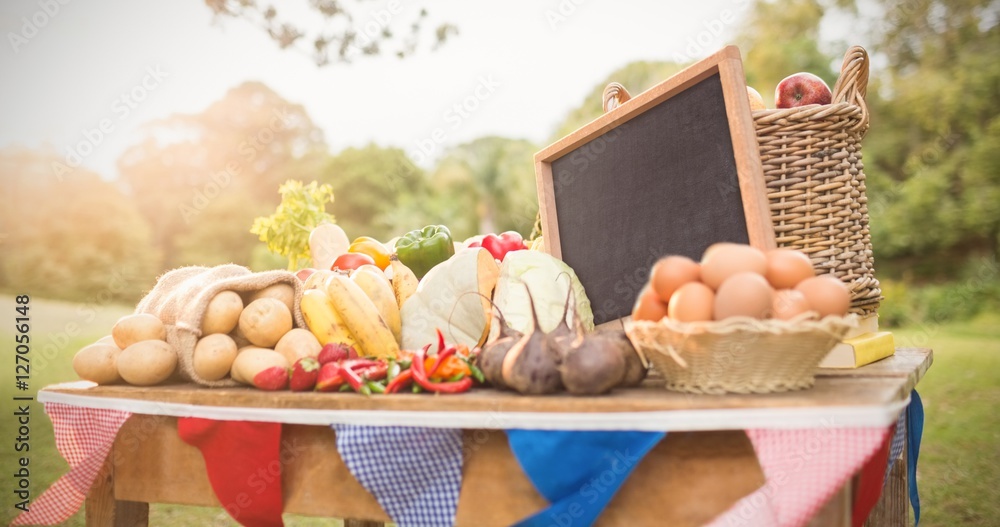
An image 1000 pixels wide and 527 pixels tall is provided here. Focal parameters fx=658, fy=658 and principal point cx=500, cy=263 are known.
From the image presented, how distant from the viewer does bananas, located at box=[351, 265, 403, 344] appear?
2150mm

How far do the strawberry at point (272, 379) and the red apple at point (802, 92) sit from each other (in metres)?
1.76

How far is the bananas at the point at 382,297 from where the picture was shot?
84.7 inches

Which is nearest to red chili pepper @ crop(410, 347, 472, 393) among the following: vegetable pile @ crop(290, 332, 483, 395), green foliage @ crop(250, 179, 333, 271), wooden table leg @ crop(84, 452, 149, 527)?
vegetable pile @ crop(290, 332, 483, 395)

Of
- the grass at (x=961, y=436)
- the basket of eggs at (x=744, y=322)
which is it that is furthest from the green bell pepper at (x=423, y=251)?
the grass at (x=961, y=436)

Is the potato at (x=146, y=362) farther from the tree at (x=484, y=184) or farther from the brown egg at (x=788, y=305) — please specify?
the tree at (x=484, y=184)

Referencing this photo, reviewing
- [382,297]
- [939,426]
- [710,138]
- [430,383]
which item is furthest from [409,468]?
[939,426]

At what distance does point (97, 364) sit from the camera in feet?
6.52

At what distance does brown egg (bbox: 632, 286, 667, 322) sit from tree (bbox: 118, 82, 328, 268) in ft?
33.7

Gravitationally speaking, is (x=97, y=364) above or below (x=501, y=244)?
below

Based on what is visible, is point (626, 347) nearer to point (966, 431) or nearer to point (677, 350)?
point (677, 350)

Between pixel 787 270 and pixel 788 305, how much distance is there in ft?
0.34

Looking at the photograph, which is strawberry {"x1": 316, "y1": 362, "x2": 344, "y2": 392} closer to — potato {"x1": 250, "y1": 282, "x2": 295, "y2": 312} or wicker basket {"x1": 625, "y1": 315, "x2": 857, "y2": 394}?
potato {"x1": 250, "y1": 282, "x2": 295, "y2": 312}

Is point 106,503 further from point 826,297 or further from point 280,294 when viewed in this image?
point 826,297

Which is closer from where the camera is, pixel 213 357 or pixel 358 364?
pixel 358 364
